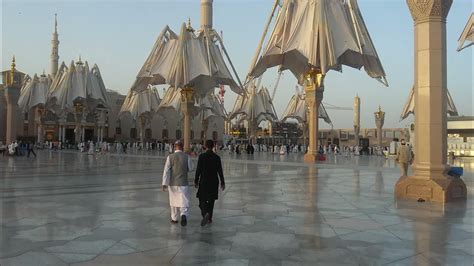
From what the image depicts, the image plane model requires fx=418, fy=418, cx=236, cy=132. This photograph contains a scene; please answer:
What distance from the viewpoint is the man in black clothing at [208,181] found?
6543 millimetres

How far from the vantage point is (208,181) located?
6.68m

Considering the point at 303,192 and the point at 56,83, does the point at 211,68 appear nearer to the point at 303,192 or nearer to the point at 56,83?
the point at 303,192

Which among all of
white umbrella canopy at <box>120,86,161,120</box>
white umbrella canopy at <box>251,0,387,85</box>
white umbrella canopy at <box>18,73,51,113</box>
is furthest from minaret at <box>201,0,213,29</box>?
white umbrella canopy at <box>251,0,387,85</box>

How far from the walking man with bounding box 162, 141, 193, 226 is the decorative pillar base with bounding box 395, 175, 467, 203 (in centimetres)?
540

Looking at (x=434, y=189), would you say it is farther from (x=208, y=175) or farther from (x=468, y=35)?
(x=468, y=35)

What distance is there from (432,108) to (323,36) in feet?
40.0

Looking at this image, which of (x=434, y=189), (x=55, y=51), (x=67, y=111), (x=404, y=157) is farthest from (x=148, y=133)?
(x=434, y=189)

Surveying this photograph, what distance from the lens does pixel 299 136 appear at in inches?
3561

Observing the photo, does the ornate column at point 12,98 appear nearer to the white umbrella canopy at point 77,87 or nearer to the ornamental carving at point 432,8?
the white umbrella canopy at point 77,87

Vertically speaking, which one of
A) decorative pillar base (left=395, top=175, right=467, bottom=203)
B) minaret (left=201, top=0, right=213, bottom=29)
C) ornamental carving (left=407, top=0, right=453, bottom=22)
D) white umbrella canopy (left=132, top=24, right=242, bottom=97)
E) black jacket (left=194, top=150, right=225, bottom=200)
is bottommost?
decorative pillar base (left=395, top=175, right=467, bottom=203)

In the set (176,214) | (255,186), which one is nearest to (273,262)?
(176,214)

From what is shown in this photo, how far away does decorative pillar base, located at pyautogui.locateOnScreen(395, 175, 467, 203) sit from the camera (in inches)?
352

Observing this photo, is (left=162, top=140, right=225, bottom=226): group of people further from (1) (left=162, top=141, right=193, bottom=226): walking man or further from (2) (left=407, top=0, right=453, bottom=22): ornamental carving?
(2) (left=407, top=0, right=453, bottom=22): ornamental carving

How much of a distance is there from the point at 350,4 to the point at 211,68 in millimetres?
7694
